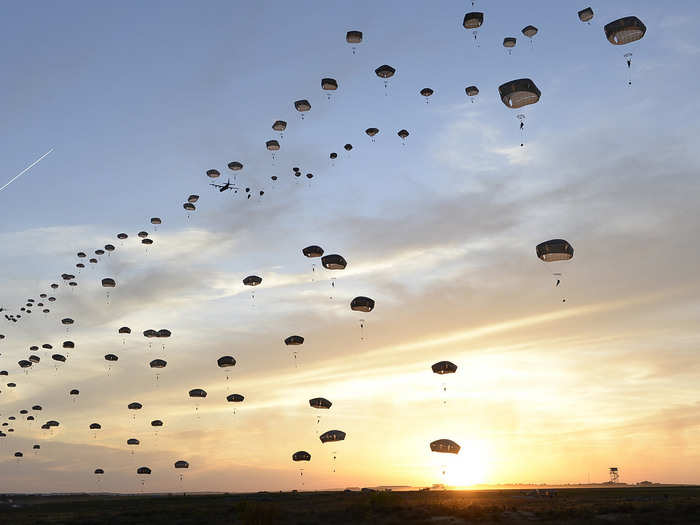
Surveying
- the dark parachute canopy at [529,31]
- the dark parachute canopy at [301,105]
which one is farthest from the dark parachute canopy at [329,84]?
the dark parachute canopy at [529,31]

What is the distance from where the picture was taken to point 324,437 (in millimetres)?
84438

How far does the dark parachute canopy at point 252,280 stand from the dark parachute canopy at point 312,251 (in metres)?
9.30

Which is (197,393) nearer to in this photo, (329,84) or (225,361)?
(225,361)

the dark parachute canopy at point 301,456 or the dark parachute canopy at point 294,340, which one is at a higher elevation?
the dark parachute canopy at point 294,340

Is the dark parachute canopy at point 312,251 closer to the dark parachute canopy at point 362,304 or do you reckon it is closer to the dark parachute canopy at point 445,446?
the dark parachute canopy at point 362,304

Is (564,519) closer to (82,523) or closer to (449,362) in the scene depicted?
(449,362)

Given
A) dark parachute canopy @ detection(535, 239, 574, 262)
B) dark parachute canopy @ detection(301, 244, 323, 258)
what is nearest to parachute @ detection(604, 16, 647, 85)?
dark parachute canopy @ detection(535, 239, 574, 262)

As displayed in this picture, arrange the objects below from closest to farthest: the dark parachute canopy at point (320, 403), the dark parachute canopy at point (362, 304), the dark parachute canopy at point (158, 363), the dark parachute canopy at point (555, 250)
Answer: the dark parachute canopy at point (555, 250)
the dark parachute canopy at point (362, 304)
the dark parachute canopy at point (320, 403)
the dark parachute canopy at point (158, 363)

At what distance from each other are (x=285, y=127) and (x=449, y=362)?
35.3 metres

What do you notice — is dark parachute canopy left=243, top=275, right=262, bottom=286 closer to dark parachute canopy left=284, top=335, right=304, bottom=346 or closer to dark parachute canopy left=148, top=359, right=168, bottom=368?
dark parachute canopy left=284, top=335, right=304, bottom=346

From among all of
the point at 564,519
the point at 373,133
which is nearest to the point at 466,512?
the point at 564,519

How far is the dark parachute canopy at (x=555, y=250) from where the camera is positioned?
68.8 m

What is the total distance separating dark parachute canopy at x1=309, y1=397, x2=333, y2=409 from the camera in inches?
3433

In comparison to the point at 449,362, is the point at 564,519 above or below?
below
